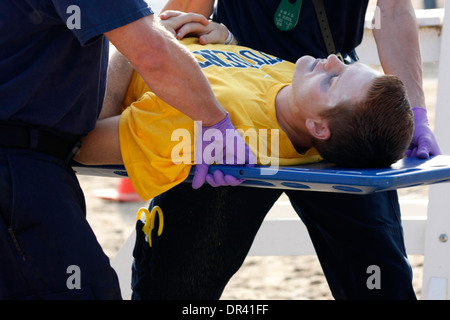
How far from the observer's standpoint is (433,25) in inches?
125

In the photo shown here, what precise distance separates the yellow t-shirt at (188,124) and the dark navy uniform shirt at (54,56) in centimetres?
21

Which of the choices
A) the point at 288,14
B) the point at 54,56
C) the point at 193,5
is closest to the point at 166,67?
the point at 54,56

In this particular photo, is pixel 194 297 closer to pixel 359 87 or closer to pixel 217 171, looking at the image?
pixel 217 171

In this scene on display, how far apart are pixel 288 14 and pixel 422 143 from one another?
62 cm

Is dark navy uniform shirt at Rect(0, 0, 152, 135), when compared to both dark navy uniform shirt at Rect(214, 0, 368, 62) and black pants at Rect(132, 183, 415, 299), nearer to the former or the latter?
black pants at Rect(132, 183, 415, 299)

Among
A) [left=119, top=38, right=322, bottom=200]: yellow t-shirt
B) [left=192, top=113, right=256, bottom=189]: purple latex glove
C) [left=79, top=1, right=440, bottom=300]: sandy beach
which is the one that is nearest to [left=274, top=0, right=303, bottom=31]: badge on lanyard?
→ [left=119, top=38, right=322, bottom=200]: yellow t-shirt

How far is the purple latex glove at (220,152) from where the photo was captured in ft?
6.58

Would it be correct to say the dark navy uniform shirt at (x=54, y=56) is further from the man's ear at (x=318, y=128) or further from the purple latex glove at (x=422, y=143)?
the purple latex glove at (x=422, y=143)

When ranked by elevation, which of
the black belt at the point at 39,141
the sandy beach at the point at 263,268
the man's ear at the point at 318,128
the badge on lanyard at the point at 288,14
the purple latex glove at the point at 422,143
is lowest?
the sandy beach at the point at 263,268

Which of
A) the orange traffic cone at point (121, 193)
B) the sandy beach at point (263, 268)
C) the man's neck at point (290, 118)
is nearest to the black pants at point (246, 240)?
the man's neck at point (290, 118)

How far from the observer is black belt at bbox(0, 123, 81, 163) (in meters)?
1.83

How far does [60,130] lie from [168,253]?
0.72m

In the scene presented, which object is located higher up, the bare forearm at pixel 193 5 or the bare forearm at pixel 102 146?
the bare forearm at pixel 193 5

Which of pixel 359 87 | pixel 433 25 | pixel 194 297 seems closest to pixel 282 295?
pixel 194 297
